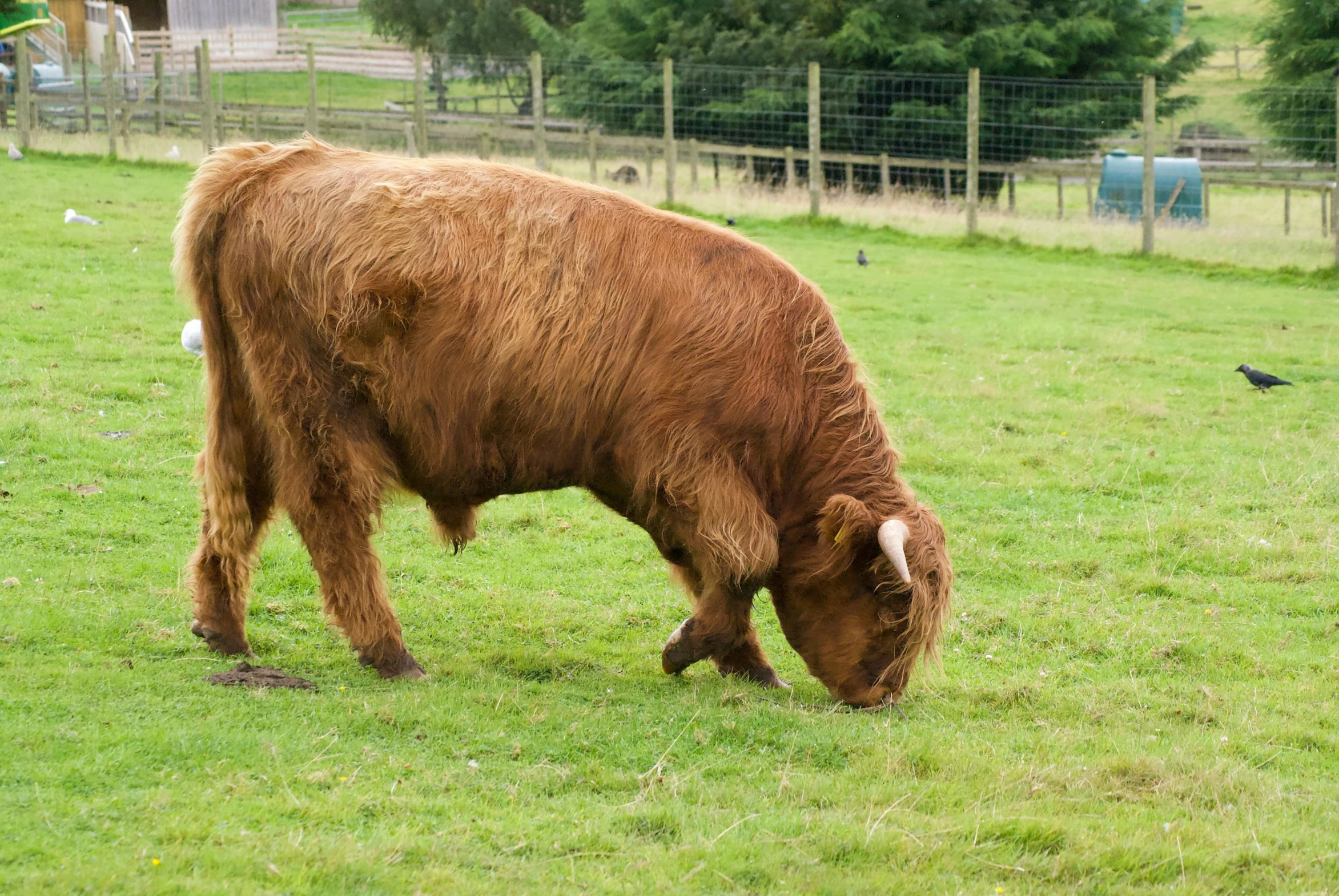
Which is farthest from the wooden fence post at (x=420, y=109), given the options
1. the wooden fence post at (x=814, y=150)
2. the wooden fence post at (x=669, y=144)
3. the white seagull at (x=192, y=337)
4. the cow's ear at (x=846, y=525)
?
the cow's ear at (x=846, y=525)

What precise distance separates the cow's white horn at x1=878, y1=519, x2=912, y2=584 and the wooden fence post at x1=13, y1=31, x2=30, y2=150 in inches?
905

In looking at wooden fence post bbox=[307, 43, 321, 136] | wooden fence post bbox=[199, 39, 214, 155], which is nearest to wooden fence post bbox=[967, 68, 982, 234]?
wooden fence post bbox=[307, 43, 321, 136]

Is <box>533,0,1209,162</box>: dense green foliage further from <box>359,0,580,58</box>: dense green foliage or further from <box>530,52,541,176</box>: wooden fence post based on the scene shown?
<box>359,0,580,58</box>: dense green foliage

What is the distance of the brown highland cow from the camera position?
4.82 meters

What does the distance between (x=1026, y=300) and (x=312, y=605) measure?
11.6 m

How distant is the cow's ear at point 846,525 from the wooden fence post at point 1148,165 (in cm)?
1619

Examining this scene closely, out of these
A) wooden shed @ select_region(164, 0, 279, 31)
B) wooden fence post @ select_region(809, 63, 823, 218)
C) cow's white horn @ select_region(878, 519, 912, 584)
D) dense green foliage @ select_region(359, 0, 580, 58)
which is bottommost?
cow's white horn @ select_region(878, 519, 912, 584)

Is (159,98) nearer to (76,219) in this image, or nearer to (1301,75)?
(76,219)

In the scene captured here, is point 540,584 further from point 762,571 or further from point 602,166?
point 602,166

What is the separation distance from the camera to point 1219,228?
2198cm

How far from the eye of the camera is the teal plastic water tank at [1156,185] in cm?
2597

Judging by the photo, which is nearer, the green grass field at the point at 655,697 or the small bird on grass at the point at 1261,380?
the green grass field at the point at 655,697

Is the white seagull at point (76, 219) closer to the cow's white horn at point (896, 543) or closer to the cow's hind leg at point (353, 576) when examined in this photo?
the cow's hind leg at point (353, 576)

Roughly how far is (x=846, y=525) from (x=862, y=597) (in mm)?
411
